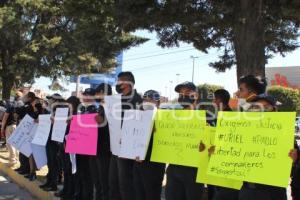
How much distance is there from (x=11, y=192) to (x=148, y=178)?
4722 millimetres

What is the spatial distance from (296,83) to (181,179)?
5483cm

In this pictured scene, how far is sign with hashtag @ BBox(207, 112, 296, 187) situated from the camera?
416 centimetres

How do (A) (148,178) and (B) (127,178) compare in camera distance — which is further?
(B) (127,178)

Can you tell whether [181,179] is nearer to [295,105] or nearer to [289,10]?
[289,10]

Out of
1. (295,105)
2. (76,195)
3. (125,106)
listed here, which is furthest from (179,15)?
(295,105)

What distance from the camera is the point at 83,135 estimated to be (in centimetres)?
711

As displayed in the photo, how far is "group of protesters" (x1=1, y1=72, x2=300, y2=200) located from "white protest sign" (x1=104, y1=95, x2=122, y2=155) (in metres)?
0.08

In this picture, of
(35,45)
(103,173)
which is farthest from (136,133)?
(35,45)

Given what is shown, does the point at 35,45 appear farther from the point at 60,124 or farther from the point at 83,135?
the point at 83,135

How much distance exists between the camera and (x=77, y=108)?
7.79 meters

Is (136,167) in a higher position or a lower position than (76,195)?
higher

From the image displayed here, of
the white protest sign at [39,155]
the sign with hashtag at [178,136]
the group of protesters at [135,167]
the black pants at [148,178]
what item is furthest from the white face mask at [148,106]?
the white protest sign at [39,155]

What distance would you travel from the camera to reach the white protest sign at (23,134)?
32.3 ft

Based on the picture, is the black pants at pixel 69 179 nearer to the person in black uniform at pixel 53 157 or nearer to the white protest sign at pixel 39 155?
the person in black uniform at pixel 53 157
